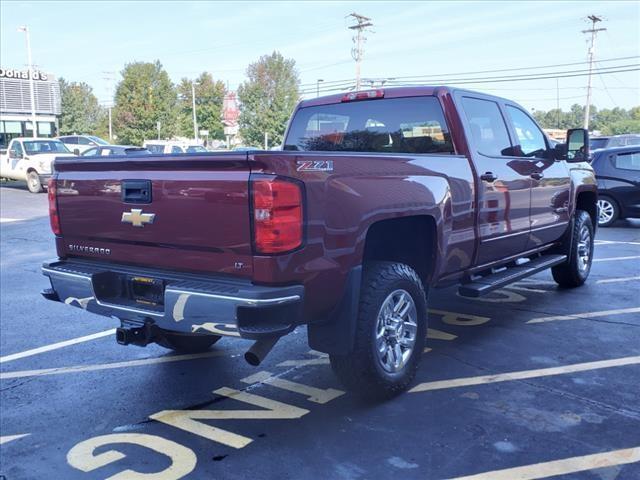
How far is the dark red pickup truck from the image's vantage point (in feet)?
10.3

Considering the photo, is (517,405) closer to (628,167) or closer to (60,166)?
(60,166)

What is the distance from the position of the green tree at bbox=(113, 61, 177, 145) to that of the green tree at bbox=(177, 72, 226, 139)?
800 cm

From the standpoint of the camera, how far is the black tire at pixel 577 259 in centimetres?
690

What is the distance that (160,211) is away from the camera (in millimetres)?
3461

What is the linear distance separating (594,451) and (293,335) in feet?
9.34

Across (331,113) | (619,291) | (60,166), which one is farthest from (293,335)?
(619,291)

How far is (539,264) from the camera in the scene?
594cm

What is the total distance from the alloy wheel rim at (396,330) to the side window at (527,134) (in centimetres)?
241

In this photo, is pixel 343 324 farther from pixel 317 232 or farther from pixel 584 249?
pixel 584 249

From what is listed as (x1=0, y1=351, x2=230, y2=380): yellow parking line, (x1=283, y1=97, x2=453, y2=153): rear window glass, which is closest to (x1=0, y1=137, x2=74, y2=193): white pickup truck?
(x1=283, y1=97, x2=453, y2=153): rear window glass

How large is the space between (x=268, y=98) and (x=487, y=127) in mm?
58578

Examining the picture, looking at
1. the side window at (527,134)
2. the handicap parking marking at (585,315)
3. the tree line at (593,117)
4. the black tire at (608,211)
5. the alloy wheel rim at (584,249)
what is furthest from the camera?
the tree line at (593,117)

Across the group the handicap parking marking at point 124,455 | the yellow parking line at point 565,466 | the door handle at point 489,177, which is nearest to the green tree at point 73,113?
the door handle at point 489,177

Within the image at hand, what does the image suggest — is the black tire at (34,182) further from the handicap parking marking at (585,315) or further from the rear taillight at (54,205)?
the handicap parking marking at (585,315)
